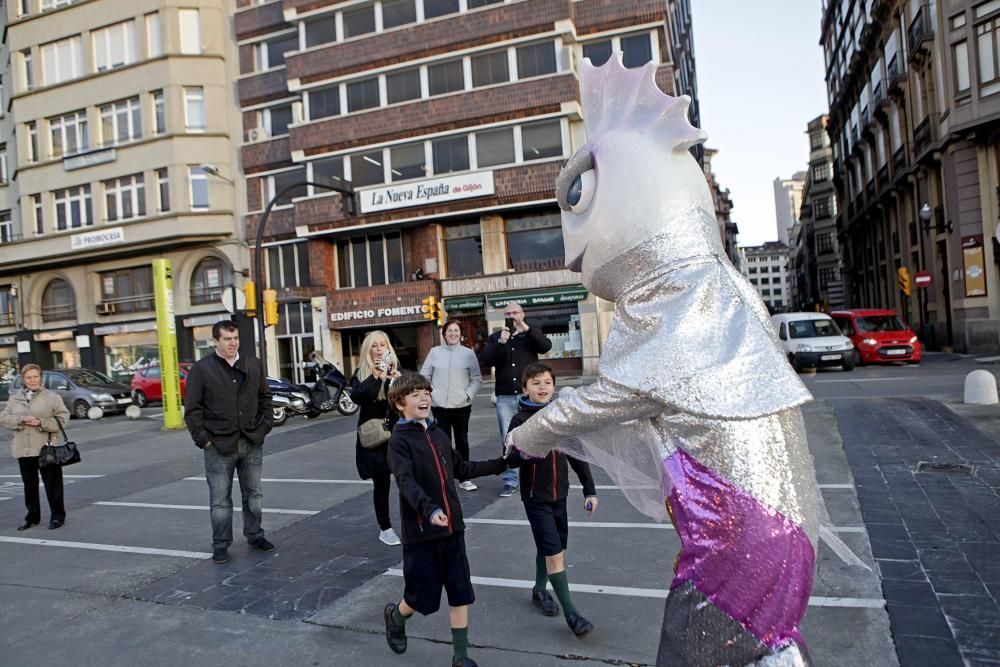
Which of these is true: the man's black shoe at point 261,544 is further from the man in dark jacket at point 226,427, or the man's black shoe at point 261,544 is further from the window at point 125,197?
the window at point 125,197

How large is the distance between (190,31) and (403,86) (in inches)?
397

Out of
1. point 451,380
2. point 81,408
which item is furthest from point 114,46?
point 451,380

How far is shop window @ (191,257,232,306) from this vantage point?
2922 cm

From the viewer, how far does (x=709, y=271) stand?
2.15 m

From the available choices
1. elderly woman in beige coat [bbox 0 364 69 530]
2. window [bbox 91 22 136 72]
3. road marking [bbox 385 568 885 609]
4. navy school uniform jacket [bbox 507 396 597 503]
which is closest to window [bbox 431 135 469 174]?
window [bbox 91 22 136 72]

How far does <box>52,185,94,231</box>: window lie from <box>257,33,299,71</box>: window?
924 centimetres

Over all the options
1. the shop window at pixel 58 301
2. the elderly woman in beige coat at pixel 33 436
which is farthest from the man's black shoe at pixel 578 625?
the shop window at pixel 58 301

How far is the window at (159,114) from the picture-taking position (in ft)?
93.7

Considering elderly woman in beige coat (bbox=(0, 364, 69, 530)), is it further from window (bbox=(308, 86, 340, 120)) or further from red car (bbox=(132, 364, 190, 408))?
window (bbox=(308, 86, 340, 120))

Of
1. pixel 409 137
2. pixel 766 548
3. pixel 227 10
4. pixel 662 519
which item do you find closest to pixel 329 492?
pixel 662 519

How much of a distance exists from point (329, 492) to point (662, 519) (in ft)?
19.1

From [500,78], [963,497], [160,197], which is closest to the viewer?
[963,497]

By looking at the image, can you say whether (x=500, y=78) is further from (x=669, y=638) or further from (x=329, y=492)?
(x=669, y=638)

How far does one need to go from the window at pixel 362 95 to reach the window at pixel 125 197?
31.6ft
